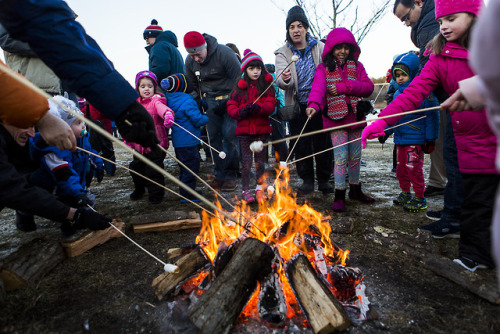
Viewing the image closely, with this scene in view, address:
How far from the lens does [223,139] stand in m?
6.01

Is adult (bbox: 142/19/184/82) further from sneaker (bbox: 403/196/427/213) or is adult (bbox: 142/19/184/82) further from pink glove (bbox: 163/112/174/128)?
sneaker (bbox: 403/196/427/213)

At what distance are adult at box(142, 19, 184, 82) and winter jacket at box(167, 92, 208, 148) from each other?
29.6 inches

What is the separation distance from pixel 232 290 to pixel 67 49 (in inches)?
76.8

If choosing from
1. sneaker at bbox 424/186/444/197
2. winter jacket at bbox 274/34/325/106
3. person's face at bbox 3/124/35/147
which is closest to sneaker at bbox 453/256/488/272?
sneaker at bbox 424/186/444/197

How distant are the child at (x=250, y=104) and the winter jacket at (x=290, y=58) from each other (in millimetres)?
274

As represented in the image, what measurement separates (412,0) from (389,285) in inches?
193

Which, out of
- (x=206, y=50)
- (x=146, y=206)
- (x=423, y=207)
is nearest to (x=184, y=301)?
(x=146, y=206)

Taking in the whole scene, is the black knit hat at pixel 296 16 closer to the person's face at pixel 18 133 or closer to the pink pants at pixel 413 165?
the pink pants at pixel 413 165

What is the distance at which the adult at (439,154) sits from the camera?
121 inches

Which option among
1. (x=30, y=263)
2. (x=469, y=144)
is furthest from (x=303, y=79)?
(x=30, y=263)

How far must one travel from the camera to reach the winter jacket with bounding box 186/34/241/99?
5.51 meters

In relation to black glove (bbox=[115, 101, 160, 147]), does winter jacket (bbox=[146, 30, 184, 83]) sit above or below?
above

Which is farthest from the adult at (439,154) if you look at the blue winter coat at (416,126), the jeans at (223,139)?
the jeans at (223,139)

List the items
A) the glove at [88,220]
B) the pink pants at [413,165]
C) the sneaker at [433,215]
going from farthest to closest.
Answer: the pink pants at [413,165] < the sneaker at [433,215] < the glove at [88,220]
